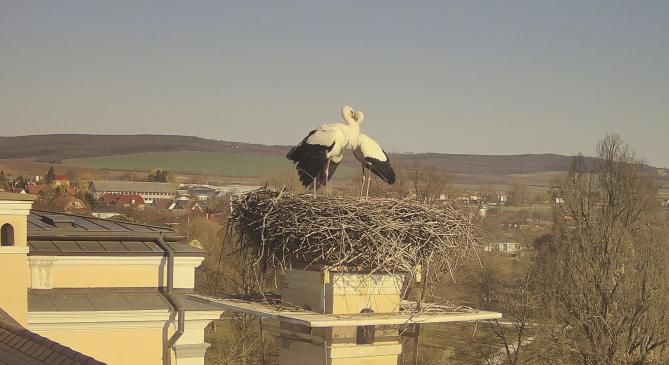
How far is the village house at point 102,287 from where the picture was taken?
38.7 feet

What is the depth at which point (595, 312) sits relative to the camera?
25.2 meters

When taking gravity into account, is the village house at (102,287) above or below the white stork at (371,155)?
below

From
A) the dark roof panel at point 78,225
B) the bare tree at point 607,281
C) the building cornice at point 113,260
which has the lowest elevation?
the bare tree at point 607,281

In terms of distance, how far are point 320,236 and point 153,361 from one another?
6.03m

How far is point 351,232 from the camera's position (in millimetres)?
7457

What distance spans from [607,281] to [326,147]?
19.8m

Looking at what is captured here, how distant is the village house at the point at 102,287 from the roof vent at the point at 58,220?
2 cm

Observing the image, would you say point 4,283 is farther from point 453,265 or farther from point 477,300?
point 477,300

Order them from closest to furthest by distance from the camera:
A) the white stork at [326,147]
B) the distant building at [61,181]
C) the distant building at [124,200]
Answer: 1. the white stork at [326,147]
2. the distant building at [124,200]
3. the distant building at [61,181]

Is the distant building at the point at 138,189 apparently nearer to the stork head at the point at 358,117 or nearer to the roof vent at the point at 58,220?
the roof vent at the point at 58,220

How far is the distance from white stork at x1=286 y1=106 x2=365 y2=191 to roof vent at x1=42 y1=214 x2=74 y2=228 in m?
5.98

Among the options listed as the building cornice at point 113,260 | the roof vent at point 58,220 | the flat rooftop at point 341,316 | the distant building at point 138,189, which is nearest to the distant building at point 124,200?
the distant building at point 138,189

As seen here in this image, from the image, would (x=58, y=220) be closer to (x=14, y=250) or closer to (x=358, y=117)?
(x=14, y=250)

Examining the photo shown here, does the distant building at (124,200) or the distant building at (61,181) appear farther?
the distant building at (61,181)
